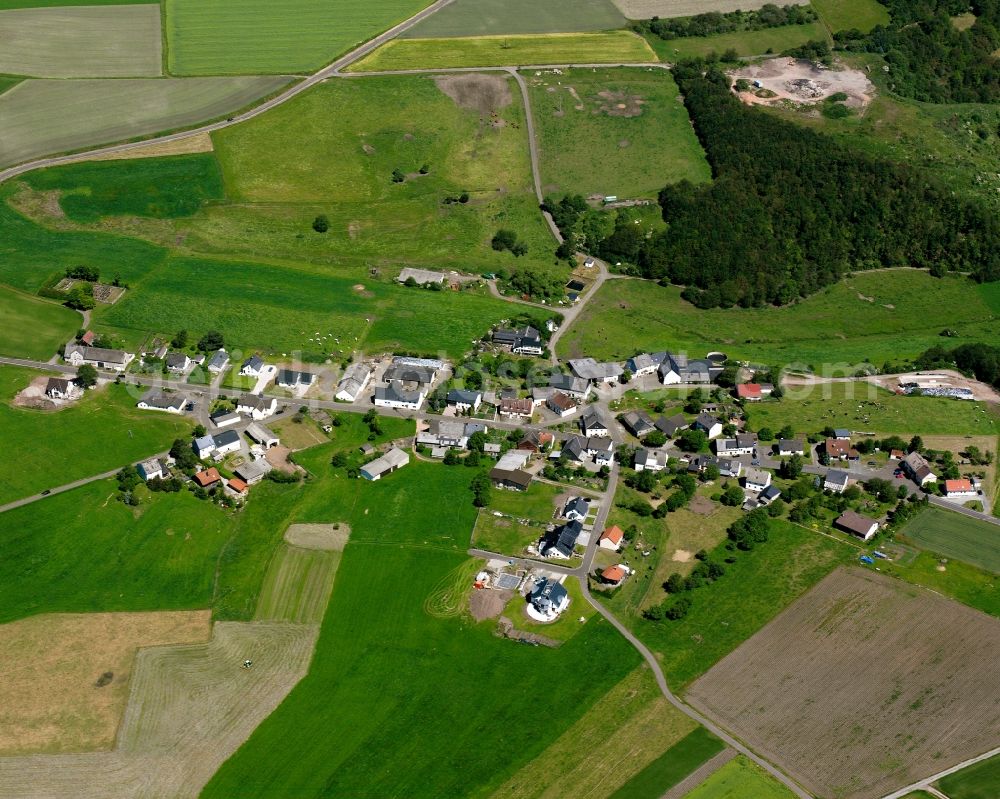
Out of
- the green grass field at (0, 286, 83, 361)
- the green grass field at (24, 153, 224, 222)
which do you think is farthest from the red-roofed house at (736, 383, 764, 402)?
the green grass field at (24, 153, 224, 222)

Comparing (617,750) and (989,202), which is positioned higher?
(989,202)

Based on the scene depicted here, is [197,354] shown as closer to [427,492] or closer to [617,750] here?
[427,492]

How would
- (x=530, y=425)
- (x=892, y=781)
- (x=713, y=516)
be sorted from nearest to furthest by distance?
1. (x=892, y=781)
2. (x=713, y=516)
3. (x=530, y=425)

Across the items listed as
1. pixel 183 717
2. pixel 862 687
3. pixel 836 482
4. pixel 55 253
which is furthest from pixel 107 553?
pixel 836 482

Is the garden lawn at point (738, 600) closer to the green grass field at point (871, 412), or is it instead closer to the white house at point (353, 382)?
the green grass field at point (871, 412)

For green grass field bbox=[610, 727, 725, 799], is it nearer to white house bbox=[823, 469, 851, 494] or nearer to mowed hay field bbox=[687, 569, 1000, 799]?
mowed hay field bbox=[687, 569, 1000, 799]

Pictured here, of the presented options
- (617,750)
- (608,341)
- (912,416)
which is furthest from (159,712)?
(912,416)

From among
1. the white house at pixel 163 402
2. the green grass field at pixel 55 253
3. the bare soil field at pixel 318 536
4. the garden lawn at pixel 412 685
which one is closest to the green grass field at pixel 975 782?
the garden lawn at pixel 412 685
